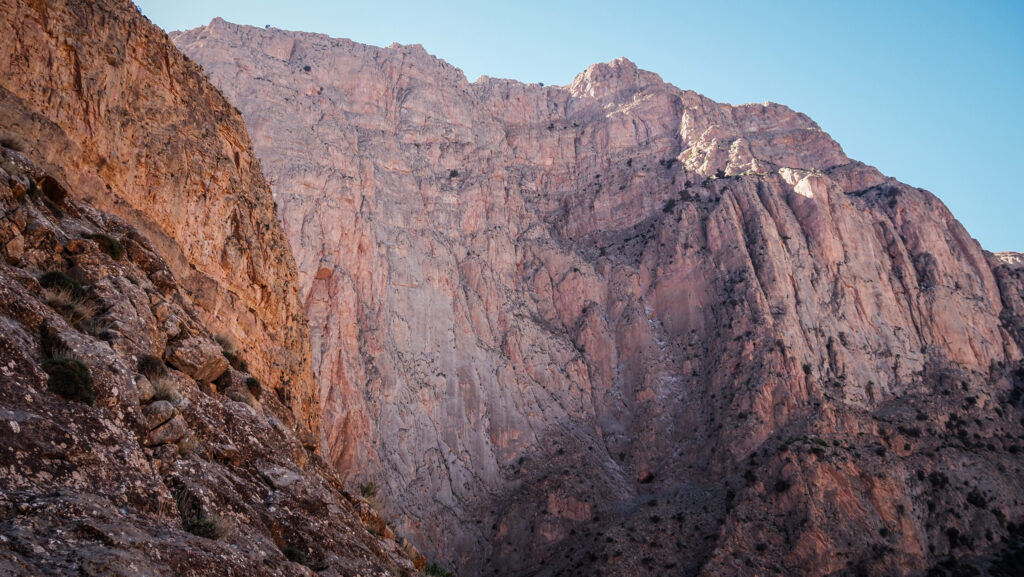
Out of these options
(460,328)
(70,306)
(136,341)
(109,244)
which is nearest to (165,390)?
(136,341)

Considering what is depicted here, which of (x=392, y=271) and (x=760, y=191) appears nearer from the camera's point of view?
(x=392, y=271)

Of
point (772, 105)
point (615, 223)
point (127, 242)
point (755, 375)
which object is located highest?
point (772, 105)

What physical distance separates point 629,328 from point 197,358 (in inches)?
2086

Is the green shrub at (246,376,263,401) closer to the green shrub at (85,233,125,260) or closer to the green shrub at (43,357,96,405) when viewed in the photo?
the green shrub at (85,233,125,260)

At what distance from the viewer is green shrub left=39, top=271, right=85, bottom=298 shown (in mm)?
9297

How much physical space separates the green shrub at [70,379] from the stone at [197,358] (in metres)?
3.26

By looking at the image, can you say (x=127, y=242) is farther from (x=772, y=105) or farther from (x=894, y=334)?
(x=772, y=105)

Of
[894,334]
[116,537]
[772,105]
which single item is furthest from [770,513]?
[772,105]

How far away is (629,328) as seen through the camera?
6228cm

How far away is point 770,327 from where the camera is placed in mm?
55562

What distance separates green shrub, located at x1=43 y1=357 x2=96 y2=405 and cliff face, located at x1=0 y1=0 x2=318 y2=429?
6.24m

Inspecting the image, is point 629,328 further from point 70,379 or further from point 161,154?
point 70,379

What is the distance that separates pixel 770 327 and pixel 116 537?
2133 inches

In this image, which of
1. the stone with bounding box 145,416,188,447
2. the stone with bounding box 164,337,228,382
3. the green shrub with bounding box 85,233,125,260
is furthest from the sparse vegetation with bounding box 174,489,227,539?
the green shrub with bounding box 85,233,125,260
